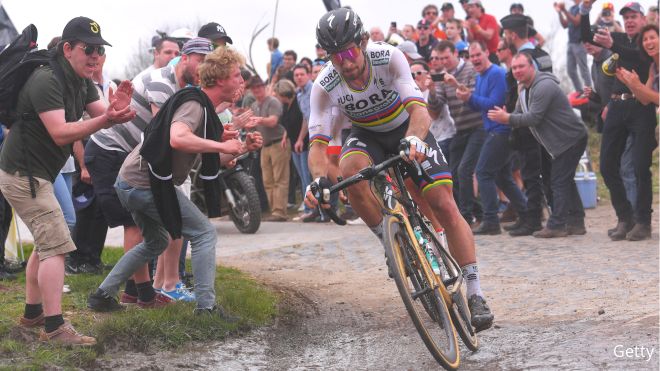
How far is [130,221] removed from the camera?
8.02 m

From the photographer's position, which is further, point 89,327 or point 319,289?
point 319,289

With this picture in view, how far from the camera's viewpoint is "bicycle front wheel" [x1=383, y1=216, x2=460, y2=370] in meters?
5.70

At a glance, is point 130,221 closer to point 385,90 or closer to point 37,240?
→ point 37,240

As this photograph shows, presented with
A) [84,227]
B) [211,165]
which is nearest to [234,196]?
[84,227]

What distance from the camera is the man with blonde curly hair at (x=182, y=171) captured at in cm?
674

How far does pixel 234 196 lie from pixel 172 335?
751 cm

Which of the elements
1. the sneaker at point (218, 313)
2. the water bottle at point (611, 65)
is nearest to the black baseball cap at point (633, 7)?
the water bottle at point (611, 65)

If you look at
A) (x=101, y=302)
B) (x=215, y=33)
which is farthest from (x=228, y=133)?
(x=215, y=33)

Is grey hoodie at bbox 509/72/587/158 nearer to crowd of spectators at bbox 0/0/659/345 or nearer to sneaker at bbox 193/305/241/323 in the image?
crowd of spectators at bbox 0/0/659/345

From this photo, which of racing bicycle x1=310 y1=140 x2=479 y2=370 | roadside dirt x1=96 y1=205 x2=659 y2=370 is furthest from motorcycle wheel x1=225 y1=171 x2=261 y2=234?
racing bicycle x1=310 y1=140 x2=479 y2=370

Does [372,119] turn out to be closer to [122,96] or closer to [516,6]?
[122,96]

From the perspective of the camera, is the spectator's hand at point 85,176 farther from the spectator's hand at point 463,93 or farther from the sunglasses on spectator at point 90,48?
the spectator's hand at point 463,93

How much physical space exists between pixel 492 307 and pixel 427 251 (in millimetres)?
1730

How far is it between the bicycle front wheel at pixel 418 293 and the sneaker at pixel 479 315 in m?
0.35
